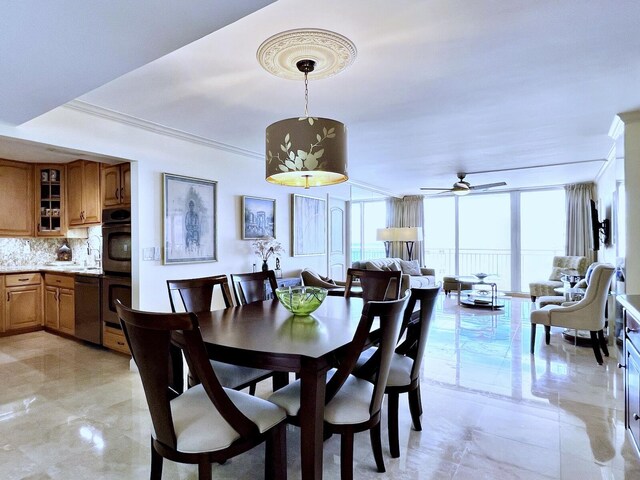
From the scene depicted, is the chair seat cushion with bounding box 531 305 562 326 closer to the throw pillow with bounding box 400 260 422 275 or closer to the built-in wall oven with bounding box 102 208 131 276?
the throw pillow with bounding box 400 260 422 275

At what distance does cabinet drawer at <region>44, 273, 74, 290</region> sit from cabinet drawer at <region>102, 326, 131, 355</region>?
98 cm

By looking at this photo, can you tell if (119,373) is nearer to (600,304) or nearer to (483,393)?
(483,393)

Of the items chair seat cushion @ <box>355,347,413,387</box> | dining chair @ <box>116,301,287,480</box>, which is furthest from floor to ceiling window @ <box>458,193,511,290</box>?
dining chair @ <box>116,301,287,480</box>

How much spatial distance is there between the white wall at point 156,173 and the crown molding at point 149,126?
0.13 feet

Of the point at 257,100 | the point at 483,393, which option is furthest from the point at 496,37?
the point at 483,393

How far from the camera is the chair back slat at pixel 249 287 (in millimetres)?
3090

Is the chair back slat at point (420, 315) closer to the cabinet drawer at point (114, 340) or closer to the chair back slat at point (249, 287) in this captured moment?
the chair back slat at point (249, 287)

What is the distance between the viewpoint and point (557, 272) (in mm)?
7109

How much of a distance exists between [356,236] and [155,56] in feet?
29.2

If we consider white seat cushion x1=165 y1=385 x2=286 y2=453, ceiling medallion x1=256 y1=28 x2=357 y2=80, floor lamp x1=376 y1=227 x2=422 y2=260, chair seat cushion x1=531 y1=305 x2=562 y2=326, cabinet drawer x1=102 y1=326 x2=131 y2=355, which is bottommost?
cabinet drawer x1=102 y1=326 x2=131 y2=355

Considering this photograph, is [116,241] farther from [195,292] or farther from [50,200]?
[50,200]

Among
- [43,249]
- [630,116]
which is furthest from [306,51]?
[43,249]

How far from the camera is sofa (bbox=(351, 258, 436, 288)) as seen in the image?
6770 millimetres

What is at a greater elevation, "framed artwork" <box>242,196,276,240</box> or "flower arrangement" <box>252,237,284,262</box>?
"framed artwork" <box>242,196,276,240</box>
